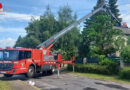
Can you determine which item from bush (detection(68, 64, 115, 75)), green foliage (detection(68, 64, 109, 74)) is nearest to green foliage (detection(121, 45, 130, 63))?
bush (detection(68, 64, 115, 75))

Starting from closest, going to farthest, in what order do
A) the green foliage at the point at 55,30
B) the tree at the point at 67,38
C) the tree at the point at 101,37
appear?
1. the tree at the point at 101,37
2. the tree at the point at 67,38
3. the green foliage at the point at 55,30

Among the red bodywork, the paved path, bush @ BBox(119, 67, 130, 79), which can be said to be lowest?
the paved path

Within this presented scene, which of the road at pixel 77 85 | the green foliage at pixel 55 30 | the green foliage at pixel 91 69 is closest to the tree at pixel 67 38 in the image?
the green foliage at pixel 55 30

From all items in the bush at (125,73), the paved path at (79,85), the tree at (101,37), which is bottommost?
the paved path at (79,85)

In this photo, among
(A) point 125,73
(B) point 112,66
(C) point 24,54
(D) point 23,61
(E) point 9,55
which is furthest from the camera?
(B) point 112,66

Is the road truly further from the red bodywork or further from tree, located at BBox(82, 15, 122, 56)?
tree, located at BBox(82, 15, 122, 56)

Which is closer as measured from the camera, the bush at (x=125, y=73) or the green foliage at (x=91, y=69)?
the bush at (x=125, y=73)

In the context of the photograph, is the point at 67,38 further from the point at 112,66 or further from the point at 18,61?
the point at 18,61

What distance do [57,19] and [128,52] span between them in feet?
62.4

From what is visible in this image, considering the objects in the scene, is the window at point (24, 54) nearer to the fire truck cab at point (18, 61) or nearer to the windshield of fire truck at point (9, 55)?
the fire truck cab at point (18, 61)

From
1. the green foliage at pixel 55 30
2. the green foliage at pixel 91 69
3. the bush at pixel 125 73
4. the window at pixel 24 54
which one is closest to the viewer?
the window at pixel 24 54

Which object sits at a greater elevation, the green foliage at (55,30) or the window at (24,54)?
the green foliage at (55,30)

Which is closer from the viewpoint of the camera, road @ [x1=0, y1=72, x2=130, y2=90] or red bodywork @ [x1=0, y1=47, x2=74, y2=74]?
road @ [x1=0, y1=72, x2=130, y2=90]

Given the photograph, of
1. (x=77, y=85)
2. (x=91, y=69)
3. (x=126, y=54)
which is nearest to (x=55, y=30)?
(x=91, y=69)
